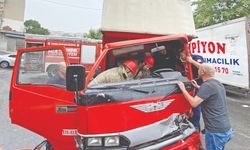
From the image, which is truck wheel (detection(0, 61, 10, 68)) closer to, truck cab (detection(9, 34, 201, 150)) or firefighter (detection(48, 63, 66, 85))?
truck cab (detection(9, 34, 201, 150))

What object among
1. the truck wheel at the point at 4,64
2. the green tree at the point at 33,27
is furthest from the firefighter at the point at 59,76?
the green tree at the point at 33,27

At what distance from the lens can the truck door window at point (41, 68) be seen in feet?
11.3

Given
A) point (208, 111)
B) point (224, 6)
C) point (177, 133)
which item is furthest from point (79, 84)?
point (224, 6)

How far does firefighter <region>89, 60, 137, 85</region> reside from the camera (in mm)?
3258

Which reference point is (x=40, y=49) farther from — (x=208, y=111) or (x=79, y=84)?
(x=208, y=111)

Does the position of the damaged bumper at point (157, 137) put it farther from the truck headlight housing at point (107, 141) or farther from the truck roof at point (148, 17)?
the truck roof at point (148, 17)

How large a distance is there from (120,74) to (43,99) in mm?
980

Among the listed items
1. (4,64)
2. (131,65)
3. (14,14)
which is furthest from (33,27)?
(131,65)

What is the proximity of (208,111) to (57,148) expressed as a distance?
1.96 metres

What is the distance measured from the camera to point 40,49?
3.54 m

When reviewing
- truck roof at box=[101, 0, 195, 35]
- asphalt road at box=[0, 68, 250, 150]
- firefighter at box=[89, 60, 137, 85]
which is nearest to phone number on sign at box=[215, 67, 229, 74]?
asphalt road at box=[0, 68, 250, 150]

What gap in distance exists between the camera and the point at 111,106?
2.79 m

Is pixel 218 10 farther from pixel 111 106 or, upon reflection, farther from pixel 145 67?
pixel 111 106

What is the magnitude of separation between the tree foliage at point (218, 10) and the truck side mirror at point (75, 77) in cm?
1495
